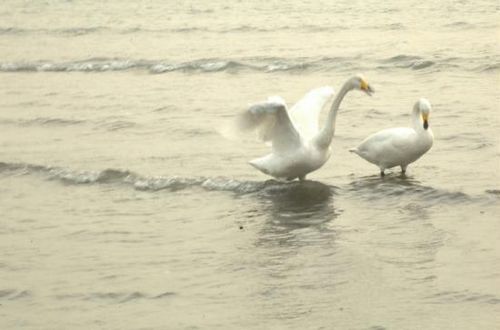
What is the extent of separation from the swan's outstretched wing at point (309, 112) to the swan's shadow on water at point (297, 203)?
64cm

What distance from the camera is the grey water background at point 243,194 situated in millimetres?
9453

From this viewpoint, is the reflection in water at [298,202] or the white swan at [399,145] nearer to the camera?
the reflection in water at [298,202]

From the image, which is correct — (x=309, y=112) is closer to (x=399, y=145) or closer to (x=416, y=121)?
(x=416, y=121)

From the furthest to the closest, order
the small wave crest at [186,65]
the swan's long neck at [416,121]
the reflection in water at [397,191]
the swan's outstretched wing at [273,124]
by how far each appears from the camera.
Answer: the small wave crest at [186,65] → the swan's long neck at [416,121] → the swan's outstretched wing at [273,124] → the reflection in water at [397,191]

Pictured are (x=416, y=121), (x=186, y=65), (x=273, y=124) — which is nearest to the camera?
(x=273, y=124)

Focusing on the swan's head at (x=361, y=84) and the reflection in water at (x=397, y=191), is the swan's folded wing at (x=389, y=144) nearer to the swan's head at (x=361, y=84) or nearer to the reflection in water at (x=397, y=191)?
the reflection in water at (x=397, y=191)

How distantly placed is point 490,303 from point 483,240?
5.41 feet

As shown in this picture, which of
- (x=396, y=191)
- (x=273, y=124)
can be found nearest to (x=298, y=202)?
(x=273, y=124)

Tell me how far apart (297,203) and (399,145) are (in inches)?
50.4

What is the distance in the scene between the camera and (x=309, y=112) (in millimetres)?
14312

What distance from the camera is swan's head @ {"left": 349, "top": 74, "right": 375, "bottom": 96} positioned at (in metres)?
13.5

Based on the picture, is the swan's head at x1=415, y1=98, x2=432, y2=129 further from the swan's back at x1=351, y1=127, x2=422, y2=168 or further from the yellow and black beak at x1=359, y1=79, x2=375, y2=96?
the yellow and black beak at x1=359, y1=79, x2=375, y2=96

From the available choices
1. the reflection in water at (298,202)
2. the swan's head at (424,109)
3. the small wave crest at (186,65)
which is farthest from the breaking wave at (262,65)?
the reflection in water at (298,202)

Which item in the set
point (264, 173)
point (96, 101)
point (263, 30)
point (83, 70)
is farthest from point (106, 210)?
point (263, 30)
